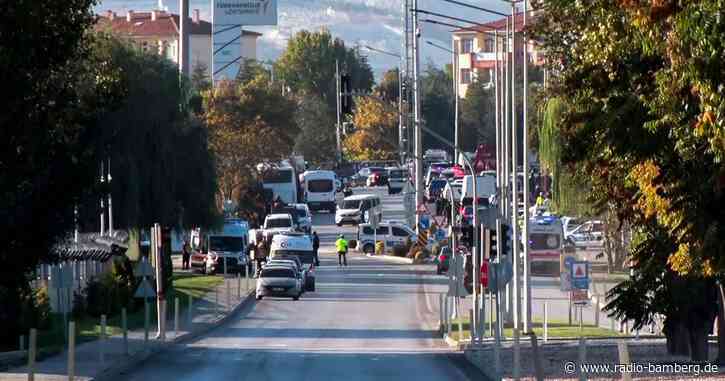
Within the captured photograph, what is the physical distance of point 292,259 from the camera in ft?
203

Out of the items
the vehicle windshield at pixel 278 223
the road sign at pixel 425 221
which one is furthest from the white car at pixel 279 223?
the road sign at pixel 425 221

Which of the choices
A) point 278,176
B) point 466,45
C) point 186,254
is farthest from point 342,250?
point 466,45

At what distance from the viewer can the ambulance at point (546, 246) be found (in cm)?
6638

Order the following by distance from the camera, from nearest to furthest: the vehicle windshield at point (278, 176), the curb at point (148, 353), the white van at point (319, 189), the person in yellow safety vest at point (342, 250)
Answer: the curb at point (148, 353) → the person in yellow safety vest at point (342, 250) → the vehicle windshield at point (278, 176) → the white van at point (319, 189)

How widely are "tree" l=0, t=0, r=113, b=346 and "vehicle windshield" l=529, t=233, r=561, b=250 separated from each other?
4411cm

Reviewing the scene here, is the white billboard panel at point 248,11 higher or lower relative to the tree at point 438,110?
higher

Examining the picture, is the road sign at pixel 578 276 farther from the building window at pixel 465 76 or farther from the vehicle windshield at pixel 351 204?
the building window at pixel 465 76

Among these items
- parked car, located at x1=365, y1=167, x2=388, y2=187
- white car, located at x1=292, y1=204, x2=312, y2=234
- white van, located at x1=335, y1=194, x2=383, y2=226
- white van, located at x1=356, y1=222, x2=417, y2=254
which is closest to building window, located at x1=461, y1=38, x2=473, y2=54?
parked car, located at x1=365, y1=167, x2=388, y2=187

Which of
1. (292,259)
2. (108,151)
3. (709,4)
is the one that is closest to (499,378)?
(709,4)

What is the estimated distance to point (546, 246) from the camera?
67.4 meters

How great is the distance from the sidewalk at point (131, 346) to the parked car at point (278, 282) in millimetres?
989

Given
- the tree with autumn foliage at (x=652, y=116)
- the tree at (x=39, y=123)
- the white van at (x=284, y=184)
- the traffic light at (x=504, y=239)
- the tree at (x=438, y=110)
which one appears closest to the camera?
the tree with autumn foliage at (x=652, y=116)

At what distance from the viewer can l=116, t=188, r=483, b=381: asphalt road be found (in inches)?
1187

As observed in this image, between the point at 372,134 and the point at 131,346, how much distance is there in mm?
111497
